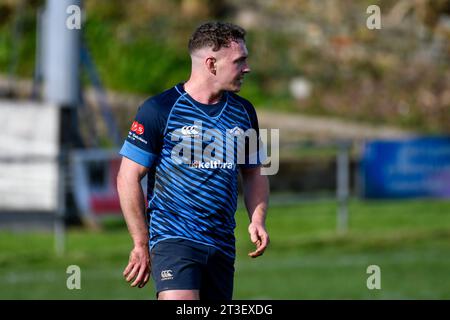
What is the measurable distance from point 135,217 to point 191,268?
0.45 meters

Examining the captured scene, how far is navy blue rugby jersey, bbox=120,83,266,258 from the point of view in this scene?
274 inches

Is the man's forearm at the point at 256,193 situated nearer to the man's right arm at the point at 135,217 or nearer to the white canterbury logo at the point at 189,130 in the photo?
the white canterbury logo at the point at 189,130

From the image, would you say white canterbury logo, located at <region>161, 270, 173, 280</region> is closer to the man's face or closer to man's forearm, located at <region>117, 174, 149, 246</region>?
man's forearm, located at <region>117, 174, 149, 246</region>

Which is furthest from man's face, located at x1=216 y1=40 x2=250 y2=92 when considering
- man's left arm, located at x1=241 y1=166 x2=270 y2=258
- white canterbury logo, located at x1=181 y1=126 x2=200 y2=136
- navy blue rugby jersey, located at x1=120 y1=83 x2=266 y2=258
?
man's left arm, located at x1=241 y1=166 x2=270 y2=258

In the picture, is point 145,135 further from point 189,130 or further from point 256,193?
point 256,193

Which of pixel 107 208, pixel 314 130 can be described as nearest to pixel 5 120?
pixel 107 208

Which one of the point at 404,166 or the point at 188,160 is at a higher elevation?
the point at 404,166

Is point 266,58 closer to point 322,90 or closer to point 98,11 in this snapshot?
point 322,90

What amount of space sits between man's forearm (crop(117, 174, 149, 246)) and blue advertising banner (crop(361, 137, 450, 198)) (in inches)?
507

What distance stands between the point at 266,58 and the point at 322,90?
6.44 feet

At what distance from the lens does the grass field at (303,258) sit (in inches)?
540

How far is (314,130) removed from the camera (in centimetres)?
2795

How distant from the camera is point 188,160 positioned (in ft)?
23.1

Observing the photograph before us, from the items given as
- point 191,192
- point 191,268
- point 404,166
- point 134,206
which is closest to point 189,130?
point 191,192
